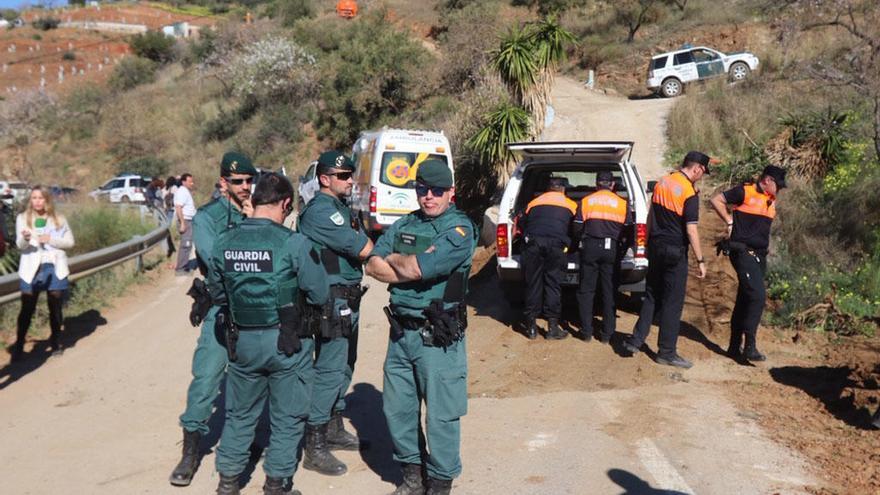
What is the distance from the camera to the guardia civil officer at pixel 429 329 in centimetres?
434

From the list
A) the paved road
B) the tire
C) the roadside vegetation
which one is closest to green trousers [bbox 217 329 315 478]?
the paved road

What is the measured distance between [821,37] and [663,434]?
72.7 ft

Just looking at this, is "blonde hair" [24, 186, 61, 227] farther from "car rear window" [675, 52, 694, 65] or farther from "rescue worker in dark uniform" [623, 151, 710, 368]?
"car rear window" [675, 52, 694, 65]

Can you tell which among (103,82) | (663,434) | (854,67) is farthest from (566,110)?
(103,82)

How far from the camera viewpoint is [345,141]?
33469 millimetres

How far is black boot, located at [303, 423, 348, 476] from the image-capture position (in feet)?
16.8

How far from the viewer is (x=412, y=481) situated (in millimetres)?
4578

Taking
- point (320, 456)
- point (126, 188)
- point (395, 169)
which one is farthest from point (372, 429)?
point (126, 188)

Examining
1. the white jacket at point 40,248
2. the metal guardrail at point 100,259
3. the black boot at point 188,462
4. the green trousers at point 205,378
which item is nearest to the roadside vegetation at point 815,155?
the green trousers at point 205,378

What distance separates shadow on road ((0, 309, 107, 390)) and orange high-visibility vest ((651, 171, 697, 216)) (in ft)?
20.2

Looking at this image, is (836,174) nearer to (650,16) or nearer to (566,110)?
(566,110)

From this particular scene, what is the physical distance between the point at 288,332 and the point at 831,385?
485 centimetres

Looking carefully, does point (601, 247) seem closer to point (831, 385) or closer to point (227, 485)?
point (831, 385)

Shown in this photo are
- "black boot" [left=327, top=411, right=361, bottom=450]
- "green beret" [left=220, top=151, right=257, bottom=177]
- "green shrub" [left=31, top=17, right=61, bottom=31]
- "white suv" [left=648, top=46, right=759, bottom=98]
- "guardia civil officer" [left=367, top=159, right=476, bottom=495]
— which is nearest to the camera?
"guardia civil officer" [left=367, top=159, right=476, bottom=495]
